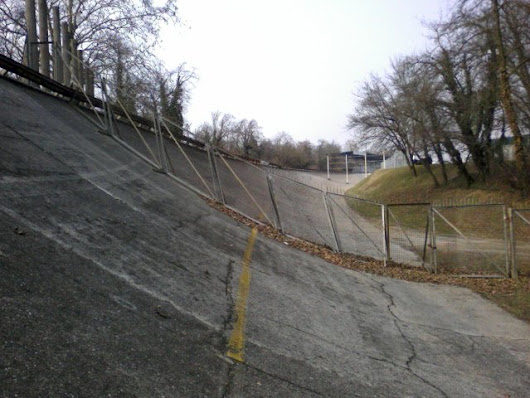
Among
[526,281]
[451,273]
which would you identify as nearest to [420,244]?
[451,273]

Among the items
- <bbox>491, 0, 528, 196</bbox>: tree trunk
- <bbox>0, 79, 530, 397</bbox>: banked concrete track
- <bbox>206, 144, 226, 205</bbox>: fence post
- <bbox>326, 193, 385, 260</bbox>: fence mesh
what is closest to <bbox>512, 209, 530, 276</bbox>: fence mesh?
<bbox>0, 79, 530, 397</bbox>: banked concrete track

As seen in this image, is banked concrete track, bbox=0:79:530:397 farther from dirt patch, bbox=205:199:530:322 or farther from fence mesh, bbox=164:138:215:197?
fence mesh, bbox=164:138:215:197

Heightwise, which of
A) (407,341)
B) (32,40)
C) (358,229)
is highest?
(32,40)

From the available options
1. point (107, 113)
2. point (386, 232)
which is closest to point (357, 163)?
point (107, 113)

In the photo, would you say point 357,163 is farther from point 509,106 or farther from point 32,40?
point 32,40

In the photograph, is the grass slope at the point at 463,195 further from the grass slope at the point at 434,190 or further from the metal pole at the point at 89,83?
the metal pole at the point at 89,83

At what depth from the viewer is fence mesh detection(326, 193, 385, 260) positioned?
12250mm

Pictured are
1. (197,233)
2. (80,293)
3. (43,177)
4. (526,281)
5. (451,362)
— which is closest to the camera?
(80,293)

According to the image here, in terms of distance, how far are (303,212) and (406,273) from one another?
141 inches

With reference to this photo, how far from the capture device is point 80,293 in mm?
4027

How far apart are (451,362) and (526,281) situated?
5.68 metres

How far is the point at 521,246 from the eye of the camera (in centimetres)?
1378

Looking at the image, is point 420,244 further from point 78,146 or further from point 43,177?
point 43,177

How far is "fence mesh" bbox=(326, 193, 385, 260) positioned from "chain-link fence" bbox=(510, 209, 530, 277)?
9.44ft
